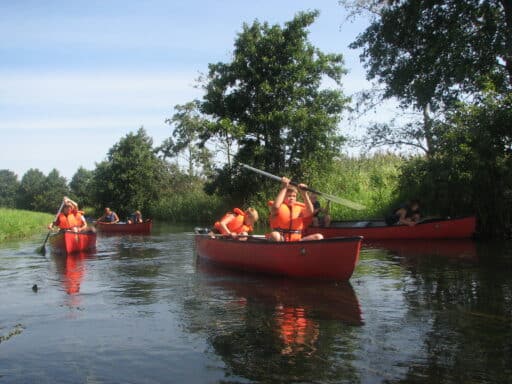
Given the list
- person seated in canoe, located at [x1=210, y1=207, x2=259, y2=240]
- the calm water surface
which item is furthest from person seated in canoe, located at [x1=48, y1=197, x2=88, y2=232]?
person seated in canoe, located at [x1=210, y1=207, x2=259, y2=240]

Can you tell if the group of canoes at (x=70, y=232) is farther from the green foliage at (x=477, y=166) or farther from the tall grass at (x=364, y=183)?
the green foliage at (x=477, y=166)

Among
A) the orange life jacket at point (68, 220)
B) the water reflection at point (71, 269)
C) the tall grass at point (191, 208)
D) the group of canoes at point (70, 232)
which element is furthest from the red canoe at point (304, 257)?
the tall grass at point (191, 208)

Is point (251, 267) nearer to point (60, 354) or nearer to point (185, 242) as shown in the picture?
point (60, 354)

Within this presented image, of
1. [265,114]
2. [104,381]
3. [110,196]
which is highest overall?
[265,114]

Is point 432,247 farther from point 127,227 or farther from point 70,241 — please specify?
point 127,227

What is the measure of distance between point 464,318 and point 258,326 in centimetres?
236

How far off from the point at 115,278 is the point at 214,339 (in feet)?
15.5

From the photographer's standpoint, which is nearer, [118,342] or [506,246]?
[118,342]

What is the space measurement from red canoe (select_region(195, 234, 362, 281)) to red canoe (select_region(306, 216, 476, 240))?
5554 millimetres

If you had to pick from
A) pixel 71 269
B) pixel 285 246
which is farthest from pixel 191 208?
pixel 285 246

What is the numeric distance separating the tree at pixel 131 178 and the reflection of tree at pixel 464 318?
3096 centimetres

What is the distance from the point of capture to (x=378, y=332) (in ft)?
18.4

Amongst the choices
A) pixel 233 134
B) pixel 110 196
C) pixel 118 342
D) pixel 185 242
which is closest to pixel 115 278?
pixel 118 342

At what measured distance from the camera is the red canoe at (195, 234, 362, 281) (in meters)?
7.99
